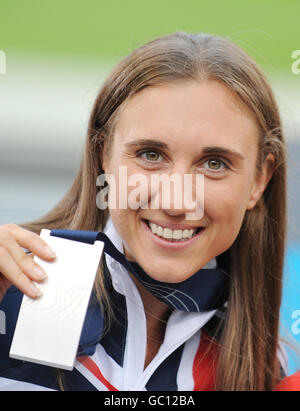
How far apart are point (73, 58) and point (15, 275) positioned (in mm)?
504

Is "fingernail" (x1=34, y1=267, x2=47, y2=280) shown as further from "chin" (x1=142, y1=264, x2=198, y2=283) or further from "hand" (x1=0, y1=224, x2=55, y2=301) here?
"chin" (x1=142, y1=264, x2=198, y2=283)

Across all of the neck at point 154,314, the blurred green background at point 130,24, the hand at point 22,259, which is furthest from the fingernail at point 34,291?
the blurred green background at point 130,24

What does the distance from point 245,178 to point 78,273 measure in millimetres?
335

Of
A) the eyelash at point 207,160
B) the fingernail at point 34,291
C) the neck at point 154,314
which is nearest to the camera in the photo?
the fingernail at point 34,291

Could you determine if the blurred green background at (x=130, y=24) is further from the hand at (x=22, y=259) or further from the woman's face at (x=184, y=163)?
the hand at (x=22, y=259)

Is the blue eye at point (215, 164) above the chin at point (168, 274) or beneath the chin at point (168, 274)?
above

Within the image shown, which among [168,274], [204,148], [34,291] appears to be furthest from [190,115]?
[34,291]

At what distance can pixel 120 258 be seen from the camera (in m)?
0.99

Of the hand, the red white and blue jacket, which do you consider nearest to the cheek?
the red white and blue jacket

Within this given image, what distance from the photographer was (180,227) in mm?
956

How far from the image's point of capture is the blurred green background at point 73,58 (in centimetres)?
→ 113

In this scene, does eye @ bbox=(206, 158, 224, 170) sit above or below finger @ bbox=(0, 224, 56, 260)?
above

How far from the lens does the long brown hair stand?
96 centimetres
